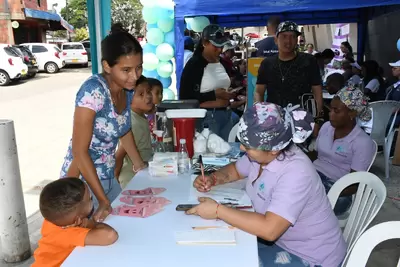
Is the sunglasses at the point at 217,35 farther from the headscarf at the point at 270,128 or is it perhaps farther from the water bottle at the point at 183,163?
the headscarf at the point at 270,128

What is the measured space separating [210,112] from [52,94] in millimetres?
9625

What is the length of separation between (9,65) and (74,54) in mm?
7401

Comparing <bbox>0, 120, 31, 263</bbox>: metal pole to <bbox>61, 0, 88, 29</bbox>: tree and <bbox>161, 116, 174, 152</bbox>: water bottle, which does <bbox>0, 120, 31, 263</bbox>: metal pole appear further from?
<bbox>61, 0, 88, 29</bbox>: tree

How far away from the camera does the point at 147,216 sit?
5.41 ft

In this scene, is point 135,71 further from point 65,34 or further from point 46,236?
point 65,34

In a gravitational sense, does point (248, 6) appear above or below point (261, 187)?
above

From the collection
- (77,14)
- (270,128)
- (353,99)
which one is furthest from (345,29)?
(77,14)

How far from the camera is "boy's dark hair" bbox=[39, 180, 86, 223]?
143 cm

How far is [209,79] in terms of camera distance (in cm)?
345

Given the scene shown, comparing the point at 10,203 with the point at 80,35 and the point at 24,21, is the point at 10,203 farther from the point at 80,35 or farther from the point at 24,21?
the point at 80,35

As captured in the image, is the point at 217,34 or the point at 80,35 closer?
the point at 217,34

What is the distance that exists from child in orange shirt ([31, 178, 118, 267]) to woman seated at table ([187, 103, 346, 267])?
0.41 metres

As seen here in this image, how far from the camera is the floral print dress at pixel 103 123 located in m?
1.78

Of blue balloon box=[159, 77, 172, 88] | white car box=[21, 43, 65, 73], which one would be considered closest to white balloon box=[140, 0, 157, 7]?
blue balloon box=[159, 77, 172, 88]
